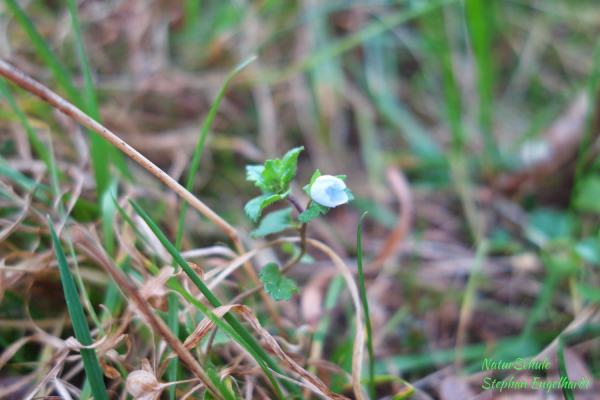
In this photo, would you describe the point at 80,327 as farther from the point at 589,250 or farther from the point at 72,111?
the point at 589,250

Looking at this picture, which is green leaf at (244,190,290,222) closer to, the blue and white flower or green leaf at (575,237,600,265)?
the blue and white flower

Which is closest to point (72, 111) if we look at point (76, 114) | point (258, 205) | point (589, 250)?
point (76, 114)

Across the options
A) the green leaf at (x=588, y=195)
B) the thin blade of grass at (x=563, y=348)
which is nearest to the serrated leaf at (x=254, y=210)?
the thin blade of grass at (x=563, y=348)

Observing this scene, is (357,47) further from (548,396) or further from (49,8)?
(548,396)

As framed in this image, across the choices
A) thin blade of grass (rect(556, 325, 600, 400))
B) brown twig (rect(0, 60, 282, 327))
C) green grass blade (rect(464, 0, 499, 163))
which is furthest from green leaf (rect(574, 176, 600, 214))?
brown twig (rect(0, 60, 282, 327))

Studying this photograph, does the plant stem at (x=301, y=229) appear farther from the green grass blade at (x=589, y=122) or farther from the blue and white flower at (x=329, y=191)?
the green grass blade at (x=589, y=122)

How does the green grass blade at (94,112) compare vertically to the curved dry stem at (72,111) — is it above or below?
above

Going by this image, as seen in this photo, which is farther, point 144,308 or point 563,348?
point 563,348
